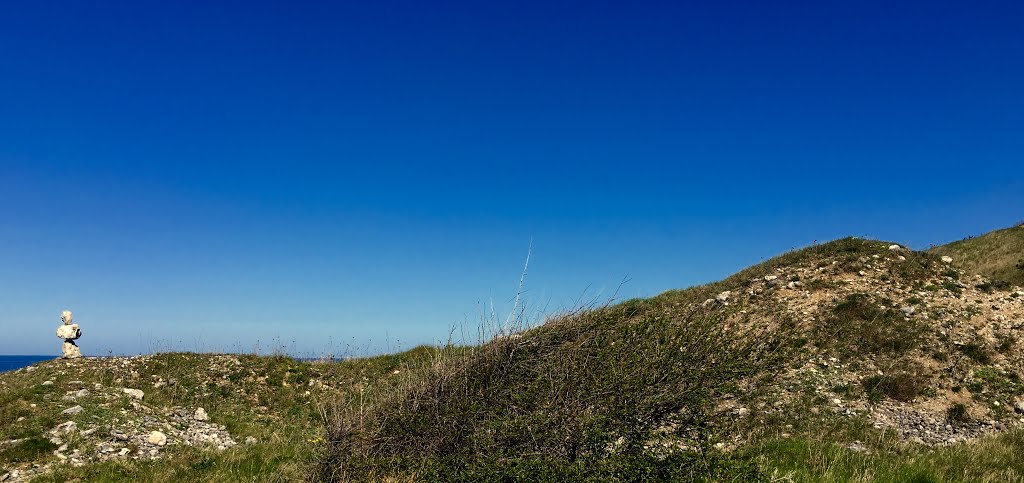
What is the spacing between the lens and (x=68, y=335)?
21.5 metres

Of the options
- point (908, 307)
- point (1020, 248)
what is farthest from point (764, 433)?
point (1020, 248)

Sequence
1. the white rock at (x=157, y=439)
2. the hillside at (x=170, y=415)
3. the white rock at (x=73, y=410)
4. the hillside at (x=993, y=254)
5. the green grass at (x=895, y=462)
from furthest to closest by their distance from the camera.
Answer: the hillside at (x=993, y=254), the white rock at (x=73, y=410), the white rock at (x=157, y=439), the hillside at (x=170, y=415), the green grass at (x=895, y=462)

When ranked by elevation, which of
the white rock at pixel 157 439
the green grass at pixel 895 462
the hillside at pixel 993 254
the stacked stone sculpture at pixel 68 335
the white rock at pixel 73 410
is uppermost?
the hillside at pixel 993 254

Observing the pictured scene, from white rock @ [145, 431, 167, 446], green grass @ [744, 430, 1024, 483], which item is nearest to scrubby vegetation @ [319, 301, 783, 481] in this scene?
green grass @ [744, 430, 1024, 483]

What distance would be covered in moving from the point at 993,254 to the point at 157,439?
4655cm

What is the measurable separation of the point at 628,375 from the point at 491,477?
245cm

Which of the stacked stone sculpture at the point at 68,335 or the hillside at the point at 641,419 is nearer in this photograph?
the hillside at the point at 641,419

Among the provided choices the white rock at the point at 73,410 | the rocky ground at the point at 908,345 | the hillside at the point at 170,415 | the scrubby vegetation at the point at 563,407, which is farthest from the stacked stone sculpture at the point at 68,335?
the rocky ground at the point at 908,345

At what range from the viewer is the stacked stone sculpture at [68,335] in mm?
Answer: 21480

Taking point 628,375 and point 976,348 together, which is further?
point 976,348

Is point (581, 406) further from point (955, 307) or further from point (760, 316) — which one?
point (955, 307)

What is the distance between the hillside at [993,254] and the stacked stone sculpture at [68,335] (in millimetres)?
41702

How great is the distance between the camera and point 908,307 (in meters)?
20.8

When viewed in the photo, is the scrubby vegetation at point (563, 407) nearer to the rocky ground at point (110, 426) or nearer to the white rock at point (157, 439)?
the rocky ground at point (110, 426)
